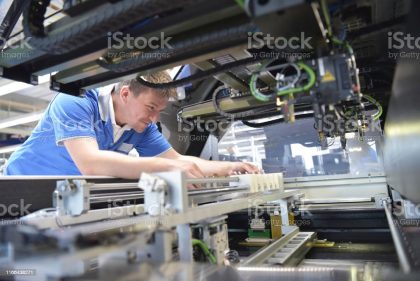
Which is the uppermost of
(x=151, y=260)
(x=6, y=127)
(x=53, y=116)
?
(x=6, y=127)

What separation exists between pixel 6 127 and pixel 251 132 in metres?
4.56

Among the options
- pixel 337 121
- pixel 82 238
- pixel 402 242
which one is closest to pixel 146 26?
pixel 82 238

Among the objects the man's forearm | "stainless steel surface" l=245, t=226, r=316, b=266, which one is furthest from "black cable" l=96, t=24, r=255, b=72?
the man's forearm

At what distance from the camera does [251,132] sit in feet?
12.3

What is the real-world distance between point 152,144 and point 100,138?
1.65 feet

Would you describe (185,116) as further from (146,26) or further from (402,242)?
(402,242)

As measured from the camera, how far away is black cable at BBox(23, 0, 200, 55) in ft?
2.67
